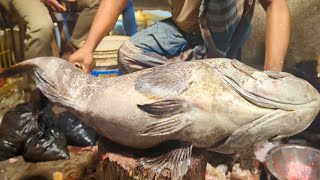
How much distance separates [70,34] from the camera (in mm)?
4797

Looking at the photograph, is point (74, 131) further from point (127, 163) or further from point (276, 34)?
point (276, 34)

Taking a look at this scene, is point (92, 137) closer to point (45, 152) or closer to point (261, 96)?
point (45, 152)

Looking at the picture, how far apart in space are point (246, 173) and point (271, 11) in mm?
1271

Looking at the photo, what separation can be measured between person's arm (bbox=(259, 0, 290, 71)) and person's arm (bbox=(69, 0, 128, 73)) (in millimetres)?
1057

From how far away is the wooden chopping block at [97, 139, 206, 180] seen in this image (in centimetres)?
195

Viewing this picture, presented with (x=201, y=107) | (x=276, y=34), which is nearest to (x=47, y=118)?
(x=201, y=107)

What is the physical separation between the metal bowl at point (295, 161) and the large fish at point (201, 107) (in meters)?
0.75

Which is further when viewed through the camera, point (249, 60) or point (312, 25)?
point (249, 60)

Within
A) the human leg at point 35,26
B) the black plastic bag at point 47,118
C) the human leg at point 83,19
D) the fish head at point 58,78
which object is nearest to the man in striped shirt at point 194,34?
the fish head at point 58,78

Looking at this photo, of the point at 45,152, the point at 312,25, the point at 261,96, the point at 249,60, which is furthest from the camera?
the point at 249,60

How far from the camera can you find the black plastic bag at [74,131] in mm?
3238

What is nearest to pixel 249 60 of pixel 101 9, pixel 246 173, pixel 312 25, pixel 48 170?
pixel 312 25

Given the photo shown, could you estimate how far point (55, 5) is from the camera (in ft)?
14.5

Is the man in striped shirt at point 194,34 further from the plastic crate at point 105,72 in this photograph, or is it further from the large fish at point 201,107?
the plastic crate at point 105,72
